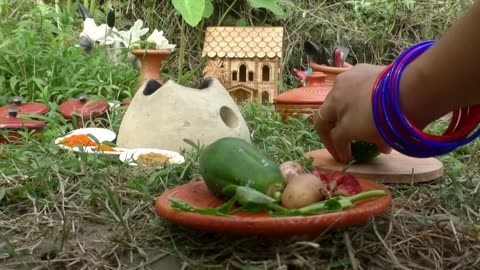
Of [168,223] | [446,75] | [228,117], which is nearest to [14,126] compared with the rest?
[228,117]

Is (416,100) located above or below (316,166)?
above

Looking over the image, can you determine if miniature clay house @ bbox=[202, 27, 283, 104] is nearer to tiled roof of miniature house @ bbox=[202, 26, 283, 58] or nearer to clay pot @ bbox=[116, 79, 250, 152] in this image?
tiled roof of miniature house @ bbox=[202, 26, 283, 58]

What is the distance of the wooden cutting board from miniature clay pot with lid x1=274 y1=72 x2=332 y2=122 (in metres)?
0.79

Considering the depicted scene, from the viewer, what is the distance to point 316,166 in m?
1.62

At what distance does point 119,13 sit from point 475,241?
10.7 ft

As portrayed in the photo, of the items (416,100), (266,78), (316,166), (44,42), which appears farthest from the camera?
(266,78)

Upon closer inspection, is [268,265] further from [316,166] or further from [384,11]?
[384,11]

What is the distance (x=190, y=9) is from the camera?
312 centimetres

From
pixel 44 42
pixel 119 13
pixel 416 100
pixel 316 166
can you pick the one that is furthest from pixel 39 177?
pixel 119 13

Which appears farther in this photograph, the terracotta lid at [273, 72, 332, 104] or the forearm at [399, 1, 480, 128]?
the terracotta lid at [273, 72, 332, 104]

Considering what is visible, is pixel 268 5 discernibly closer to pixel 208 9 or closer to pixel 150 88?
pixel 208 9

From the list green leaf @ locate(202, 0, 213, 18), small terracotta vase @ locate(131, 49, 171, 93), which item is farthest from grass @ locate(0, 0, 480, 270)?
green leaf @ locate(202, 0, 213, 18)

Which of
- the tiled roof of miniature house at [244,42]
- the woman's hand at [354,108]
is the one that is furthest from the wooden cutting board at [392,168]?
the tiled roof of miniature house at [244,42]

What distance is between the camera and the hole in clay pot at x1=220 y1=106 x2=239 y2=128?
212 centimetres
